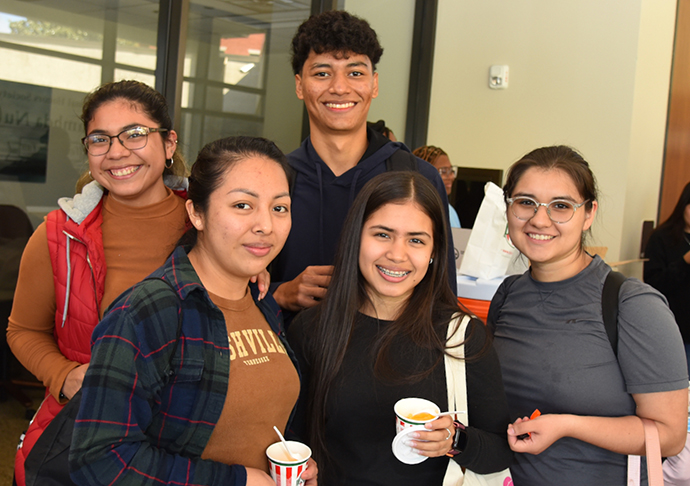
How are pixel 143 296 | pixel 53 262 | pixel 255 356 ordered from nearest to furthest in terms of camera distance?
1. pixel 143 296
2. pixel 255 356
3. pixel 53 262

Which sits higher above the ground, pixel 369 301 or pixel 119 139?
pixel 119 139

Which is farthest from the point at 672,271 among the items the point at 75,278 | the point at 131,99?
the point at 75,278

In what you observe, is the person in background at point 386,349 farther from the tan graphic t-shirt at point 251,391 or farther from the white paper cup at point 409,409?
the tan graphic t-shirt at point 251,391

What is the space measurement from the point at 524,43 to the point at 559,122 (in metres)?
0.80

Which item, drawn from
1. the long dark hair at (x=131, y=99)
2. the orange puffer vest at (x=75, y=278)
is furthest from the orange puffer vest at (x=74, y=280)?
the long dark hair at (x=131, y=99)

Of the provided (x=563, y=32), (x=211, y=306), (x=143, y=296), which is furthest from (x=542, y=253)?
(x=563, y=32)

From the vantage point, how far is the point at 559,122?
5.02m

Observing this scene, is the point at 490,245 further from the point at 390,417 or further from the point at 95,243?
the point at 95,243

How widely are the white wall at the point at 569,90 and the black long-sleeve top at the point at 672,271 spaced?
0.96 metres

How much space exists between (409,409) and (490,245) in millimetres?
1843

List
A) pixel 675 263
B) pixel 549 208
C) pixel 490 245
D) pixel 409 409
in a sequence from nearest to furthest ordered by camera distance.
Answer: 1. pixel 409 409
2. pixel 549 208
3. pixel 490 245
4. pixel 675 263

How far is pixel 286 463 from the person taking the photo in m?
1.25

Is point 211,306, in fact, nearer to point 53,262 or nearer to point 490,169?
point 53,262

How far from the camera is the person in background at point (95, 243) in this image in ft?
5.42
